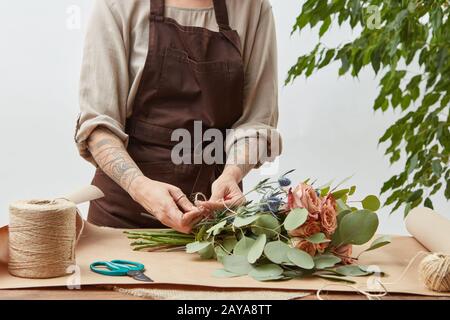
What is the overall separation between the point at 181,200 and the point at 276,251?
29 centimetres

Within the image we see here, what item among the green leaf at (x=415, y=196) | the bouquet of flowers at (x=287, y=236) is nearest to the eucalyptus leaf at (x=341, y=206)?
the bouquet of flowers at (x=287, y=236)

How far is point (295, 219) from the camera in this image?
1.15 m

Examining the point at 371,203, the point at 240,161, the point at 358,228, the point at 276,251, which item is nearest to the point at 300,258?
the point at 276,251

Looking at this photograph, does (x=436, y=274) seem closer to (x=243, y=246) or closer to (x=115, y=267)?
(x=243, y=246)

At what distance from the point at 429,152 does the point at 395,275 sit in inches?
43.6

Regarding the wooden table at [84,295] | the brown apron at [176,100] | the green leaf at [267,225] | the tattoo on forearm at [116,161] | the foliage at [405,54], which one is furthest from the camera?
the foliage at [405,54]

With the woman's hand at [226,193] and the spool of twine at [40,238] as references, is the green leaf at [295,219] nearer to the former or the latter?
the woman's hand at [226,193]

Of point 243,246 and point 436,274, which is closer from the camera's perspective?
point 436,274

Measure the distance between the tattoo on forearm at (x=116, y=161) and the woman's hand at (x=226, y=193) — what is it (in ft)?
0.59

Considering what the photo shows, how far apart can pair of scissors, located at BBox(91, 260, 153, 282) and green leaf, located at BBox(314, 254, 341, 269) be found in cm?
29

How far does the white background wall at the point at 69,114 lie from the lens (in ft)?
8.09

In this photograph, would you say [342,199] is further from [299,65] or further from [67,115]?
[67,115]

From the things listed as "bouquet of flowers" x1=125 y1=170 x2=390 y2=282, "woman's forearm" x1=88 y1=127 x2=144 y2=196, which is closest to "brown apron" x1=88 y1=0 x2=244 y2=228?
"woman's forearm" x1=88 y1=127 x2=144 y2=196

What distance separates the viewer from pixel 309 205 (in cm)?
117
